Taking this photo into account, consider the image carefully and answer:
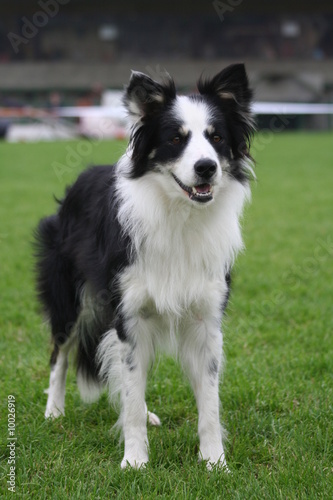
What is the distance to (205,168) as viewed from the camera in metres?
3.12

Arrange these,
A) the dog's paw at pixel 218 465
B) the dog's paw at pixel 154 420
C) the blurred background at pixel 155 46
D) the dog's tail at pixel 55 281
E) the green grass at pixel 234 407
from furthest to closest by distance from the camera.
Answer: the blurred background at pixel 155 46 → the dog's tail at pixel 55 281 → the dog's paw at pixel 154 420 → the dog's paw at pixel 218 465 → the green grass at pixel 234 407

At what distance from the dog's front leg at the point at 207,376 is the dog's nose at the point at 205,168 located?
756 millimetres

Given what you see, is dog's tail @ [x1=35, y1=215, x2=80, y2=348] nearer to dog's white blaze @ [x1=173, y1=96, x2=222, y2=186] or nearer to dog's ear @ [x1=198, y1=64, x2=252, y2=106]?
dog's white blaze @ [x1=173, y1=96, x2=222, y2=186]

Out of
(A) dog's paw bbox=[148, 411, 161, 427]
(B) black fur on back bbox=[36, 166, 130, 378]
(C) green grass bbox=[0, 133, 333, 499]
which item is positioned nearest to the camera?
(C) green grass bbox=[0, 133, 333, 499]

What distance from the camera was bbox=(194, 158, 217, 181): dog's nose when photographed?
3107mm

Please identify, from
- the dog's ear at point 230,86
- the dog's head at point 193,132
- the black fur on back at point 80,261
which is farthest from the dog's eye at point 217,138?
the black fur on back at point 80,261

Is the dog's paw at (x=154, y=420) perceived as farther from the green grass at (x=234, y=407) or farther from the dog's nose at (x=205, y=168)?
the dog's nose at (x=205, y=168)

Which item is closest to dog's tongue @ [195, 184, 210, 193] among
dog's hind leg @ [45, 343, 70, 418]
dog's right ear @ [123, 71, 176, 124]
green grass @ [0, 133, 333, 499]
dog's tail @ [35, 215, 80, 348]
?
dog's right ear @ [123, 71, 176, 124]

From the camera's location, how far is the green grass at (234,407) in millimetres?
3094

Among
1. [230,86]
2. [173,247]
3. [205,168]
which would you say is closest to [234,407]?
[173,247]

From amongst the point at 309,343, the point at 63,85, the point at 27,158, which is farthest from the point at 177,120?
the point at 63,85

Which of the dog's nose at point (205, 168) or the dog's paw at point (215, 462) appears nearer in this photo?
the dog's nose at point (205, 168)

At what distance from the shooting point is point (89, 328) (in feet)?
13.6

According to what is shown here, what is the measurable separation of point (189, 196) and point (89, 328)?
1.30 m
